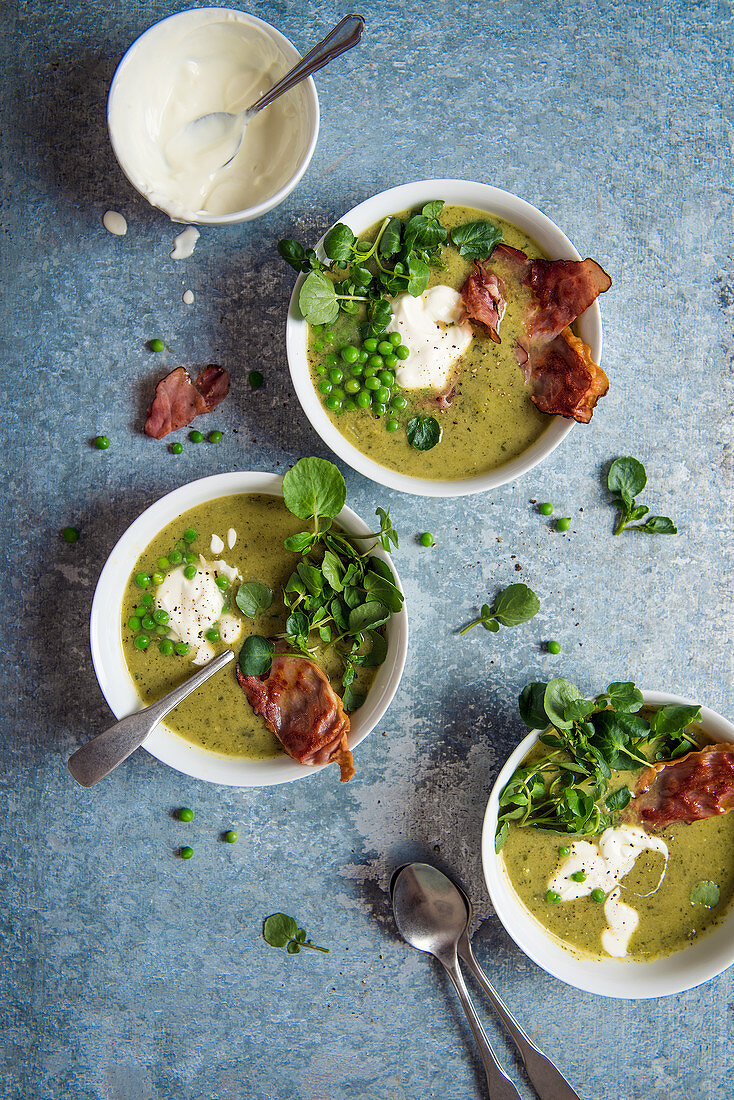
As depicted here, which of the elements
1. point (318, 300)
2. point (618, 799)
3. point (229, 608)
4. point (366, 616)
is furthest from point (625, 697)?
point (318, 300)

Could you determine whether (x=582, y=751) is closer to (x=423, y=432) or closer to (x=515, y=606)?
(x=515, y=606)

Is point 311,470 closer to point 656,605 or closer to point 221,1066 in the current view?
point 656,605

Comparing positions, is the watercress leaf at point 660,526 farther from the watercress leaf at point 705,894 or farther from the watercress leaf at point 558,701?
the watercress leaf at point 705,894

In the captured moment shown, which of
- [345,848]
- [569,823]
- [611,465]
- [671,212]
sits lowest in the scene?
[345,848]

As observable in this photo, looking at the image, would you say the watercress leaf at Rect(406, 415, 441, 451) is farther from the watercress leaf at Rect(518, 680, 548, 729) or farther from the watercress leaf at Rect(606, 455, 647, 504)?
the watercress leaf at Rect(518, 680, 548, 729)

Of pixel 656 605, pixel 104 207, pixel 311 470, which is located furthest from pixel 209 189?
pixel 656 605

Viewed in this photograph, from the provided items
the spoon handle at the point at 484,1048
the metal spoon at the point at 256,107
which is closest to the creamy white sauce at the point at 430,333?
the metal spoon at the point at 256,107
